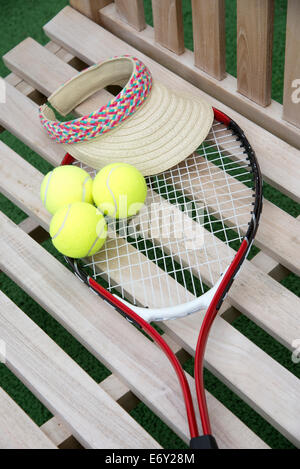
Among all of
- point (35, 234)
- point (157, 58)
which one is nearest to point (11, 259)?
point (35, 234)

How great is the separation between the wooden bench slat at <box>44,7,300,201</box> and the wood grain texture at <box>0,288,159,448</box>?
0.57 metres

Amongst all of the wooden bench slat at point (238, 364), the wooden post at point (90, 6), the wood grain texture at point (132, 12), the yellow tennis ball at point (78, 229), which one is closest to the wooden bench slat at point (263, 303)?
the wooden bench slat at point (238, 364)

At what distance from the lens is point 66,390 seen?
49.9 inches

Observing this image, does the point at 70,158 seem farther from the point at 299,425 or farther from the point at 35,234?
the point at 299,425

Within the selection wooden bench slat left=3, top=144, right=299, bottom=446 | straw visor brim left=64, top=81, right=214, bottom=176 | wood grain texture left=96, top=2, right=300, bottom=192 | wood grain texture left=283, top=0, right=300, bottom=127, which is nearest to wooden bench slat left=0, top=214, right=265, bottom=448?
wooden bench slat left=3, top=144, right=299, bottom=446

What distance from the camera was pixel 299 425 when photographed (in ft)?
3.81

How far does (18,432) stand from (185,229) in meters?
0.51

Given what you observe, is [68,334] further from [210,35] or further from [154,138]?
[210,35]

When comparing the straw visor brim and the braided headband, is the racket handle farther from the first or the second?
the braided headband

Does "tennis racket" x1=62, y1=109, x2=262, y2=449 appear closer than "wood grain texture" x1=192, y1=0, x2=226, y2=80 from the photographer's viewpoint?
Yes

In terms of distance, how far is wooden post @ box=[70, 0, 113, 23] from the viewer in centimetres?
169

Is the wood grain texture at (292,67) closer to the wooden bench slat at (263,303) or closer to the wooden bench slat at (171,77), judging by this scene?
the wooden bench slat at (171,77)

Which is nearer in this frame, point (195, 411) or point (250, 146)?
point (195, 411)
